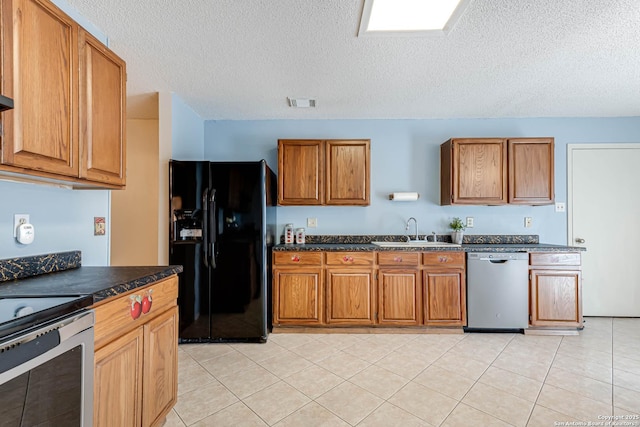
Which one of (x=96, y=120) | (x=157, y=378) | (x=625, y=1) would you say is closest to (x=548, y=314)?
(x=625, y=1)

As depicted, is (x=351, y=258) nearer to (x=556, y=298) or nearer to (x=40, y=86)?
(x=556, y=298)

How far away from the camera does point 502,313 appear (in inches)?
113

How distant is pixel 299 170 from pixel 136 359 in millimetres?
2308

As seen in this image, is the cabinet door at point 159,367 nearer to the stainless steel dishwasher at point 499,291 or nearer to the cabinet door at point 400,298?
the cabinet door at point 400,298

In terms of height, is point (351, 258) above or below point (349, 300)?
above

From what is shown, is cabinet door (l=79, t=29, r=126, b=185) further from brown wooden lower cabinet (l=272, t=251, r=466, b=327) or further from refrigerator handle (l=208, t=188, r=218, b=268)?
brown wooden lower cabinet (l=272, t=251, r=466, b=327)

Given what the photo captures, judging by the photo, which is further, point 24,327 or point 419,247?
point 419,247

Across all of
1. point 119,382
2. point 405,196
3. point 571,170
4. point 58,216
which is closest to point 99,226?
point 58,216

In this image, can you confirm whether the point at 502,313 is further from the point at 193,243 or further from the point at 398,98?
the point at 193,243

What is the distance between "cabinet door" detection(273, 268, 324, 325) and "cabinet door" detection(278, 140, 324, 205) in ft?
2.60

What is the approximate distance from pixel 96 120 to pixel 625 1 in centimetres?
297

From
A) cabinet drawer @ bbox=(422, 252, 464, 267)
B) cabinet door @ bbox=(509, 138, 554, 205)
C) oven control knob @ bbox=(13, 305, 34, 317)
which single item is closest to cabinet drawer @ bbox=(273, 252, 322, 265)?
cabinet drawer @ bbox=(422, 252, 464, 267)

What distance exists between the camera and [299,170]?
10.5 feet

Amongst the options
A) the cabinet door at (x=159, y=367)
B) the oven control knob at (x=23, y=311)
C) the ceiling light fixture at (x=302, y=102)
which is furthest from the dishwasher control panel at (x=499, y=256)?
the oven control knob at (x=23, y=311)
